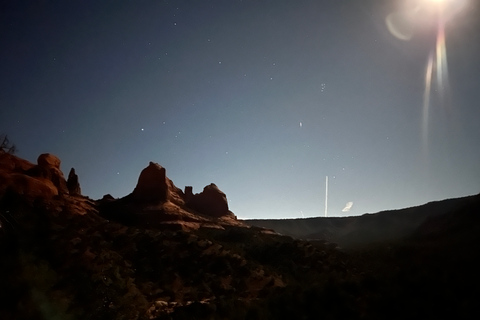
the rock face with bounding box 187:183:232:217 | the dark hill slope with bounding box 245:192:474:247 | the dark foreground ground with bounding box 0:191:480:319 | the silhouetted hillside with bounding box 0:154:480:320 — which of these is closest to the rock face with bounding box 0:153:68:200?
the silhouetted hillside with bounding box 0:154:480:320

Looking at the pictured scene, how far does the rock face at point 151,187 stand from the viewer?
152 feet

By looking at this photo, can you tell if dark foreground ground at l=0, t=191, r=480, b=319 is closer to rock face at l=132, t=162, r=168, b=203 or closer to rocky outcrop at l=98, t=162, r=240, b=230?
rocky outcrop at l=98, t=162, r=240, b=230

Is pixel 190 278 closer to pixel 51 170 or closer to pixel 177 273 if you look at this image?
pixel 177 273

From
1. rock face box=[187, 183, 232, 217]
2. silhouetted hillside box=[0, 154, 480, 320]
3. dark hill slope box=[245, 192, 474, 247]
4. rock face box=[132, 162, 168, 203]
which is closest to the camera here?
silhouetted hillside box=[0, 154, 480, 320]

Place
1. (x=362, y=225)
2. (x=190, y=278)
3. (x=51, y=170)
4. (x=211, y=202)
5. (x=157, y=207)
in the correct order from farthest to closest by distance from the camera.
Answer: (x=362, y=225) < (x=211, y=202) < (x=157, y=207) < (x=51, y=170) < (x=190, y=278)

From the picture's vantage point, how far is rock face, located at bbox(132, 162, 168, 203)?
1825 inches

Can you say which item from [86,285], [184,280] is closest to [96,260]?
[86,285]

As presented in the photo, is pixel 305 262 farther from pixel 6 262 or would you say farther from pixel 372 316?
pixel 6 262

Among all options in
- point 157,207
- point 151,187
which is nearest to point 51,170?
point 151,187

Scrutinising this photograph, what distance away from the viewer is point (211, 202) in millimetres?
61969

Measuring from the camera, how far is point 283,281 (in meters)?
22.5

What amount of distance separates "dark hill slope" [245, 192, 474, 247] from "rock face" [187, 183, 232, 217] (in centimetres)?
4790

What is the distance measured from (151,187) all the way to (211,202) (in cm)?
1837

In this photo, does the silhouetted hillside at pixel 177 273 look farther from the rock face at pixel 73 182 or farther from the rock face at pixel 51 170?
the rock face at pixel 73 182
